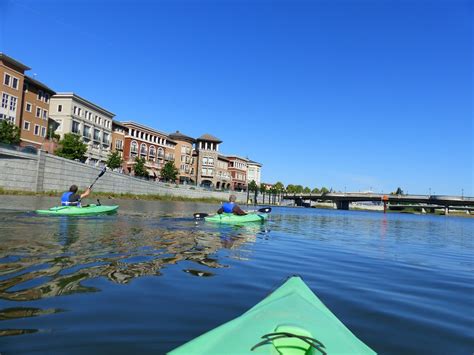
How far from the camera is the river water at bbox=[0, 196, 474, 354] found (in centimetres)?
405

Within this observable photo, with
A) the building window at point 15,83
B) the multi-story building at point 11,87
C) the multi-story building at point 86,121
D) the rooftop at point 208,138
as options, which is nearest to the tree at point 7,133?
the multi-story building at point 11,87

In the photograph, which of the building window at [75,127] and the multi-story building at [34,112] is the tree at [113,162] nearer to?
the building window at [75,127]

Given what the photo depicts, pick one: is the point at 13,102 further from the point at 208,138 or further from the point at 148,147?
the point at 208,138

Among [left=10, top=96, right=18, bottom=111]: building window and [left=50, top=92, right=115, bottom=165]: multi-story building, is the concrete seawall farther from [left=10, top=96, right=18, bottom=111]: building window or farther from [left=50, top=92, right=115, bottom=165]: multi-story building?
[left=10, top=96, right=18, bottom=111]: building window

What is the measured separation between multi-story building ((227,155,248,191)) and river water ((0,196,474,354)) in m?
111

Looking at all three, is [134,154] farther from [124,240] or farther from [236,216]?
[124,240]

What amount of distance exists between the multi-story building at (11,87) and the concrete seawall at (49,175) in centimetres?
1193

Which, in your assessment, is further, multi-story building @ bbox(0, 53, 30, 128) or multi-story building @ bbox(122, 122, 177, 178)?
multi-story building @ bbox(122, 122, 177, 178)

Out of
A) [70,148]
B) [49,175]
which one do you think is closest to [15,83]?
[70,148]

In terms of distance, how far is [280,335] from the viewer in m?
2.98

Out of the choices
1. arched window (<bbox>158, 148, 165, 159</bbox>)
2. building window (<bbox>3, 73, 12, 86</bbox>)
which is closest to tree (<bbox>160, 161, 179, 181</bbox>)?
arched window (<bbox>158, 148, 165, 159</bbox>)

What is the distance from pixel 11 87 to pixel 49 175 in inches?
658

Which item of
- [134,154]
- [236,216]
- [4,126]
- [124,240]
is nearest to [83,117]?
[134,154]

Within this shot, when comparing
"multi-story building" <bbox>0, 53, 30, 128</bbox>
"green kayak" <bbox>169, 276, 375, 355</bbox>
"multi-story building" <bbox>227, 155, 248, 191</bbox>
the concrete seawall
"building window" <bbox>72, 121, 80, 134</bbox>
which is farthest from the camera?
"multi-story building" <bbox>227, 155, 248, 191</bbox>
